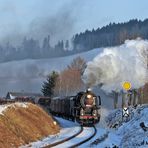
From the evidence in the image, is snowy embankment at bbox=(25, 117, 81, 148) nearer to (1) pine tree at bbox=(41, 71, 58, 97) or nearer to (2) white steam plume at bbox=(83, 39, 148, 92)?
Answer: (2) white steam plume at bbox=(83, 39, 148, 92)

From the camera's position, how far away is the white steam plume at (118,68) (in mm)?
51406

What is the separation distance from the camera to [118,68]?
5778 centimetres

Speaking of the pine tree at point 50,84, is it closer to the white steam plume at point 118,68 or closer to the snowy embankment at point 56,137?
the white steam plume at point 118,68

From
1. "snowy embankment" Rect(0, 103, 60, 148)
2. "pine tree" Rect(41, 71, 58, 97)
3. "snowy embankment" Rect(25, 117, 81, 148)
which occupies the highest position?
"pine tree" Rect(41, 71, 58, 97)

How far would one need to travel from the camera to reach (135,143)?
2094cm

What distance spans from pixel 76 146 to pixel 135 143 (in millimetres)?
3459

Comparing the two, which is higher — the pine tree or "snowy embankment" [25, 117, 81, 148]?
the pine tree

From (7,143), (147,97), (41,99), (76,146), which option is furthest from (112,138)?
(147,97)

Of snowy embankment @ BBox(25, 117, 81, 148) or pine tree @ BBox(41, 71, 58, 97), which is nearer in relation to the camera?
snowy embankment @ BBox(25, 117, 81, 148)

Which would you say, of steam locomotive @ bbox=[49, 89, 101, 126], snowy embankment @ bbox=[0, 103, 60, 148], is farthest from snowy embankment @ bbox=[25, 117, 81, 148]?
steam locomotive @ bbox=[49, 89, 101, 126]

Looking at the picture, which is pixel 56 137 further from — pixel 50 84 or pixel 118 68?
pixel 50 84

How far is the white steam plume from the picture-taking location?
51.4 meters

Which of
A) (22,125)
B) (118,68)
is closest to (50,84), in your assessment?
(118,68)

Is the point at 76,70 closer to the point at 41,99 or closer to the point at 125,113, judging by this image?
the point at 41,99
